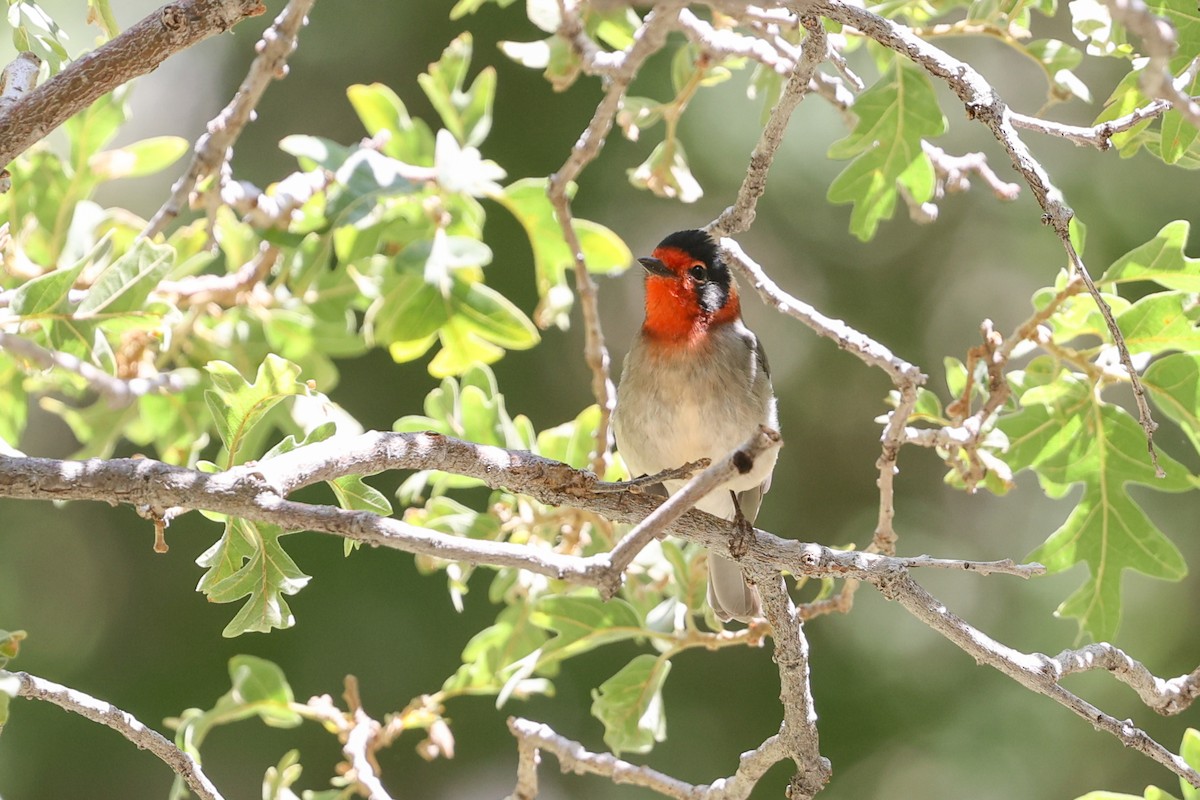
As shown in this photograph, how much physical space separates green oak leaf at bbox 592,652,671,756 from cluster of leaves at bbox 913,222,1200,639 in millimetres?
933

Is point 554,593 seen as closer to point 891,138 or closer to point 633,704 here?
point 633,704

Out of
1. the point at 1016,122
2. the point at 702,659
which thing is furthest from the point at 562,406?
the point at 1016,122

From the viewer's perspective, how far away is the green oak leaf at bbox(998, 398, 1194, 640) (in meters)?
3.04

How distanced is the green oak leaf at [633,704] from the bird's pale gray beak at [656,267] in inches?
45.7

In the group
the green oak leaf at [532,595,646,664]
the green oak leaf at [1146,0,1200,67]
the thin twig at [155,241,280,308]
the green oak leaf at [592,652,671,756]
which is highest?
the thin twig at [155,241,280,308]

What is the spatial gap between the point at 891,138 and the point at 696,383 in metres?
0.88

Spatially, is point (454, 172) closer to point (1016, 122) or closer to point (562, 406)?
point (1016, 122)

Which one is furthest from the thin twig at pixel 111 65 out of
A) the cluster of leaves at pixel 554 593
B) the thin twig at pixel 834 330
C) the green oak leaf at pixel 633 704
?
the green oak leaf at pixel 633 704

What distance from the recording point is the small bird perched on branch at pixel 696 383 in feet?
11.3

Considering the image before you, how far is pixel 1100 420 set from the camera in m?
3.02

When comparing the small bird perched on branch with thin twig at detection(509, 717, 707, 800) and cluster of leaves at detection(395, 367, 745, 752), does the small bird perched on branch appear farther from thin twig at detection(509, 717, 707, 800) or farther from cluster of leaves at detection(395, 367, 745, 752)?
thin twig at detection(509, 717, 707, 800)

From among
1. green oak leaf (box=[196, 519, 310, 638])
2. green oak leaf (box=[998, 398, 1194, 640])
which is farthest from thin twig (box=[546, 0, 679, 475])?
green oak leaf (box=[196, 519, 310, 638])

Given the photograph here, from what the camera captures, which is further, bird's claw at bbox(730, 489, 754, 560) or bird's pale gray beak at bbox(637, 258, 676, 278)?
bird's pale gray beak at bbox(637, 258, 676, 278)

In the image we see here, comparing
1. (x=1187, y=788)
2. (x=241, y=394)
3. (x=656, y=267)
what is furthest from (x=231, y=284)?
(x=1187, y=788)
